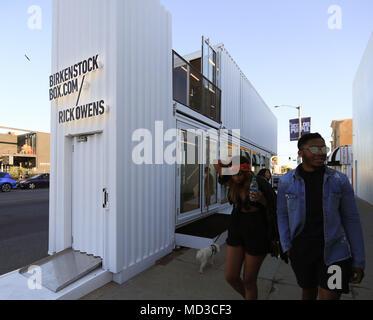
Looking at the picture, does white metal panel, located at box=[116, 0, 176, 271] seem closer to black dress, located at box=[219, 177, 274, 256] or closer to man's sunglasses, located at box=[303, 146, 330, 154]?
black dress, located at box=[219, 177, 274, 256]

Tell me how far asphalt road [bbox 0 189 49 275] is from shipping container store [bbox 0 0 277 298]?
30.9 inches

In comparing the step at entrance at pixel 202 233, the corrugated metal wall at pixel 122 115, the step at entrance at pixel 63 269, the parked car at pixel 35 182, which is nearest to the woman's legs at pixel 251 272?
the step at entrance at pixel 202 233

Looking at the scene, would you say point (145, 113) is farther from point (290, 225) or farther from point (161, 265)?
point (290, 225)

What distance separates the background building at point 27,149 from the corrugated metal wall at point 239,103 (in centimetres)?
3519

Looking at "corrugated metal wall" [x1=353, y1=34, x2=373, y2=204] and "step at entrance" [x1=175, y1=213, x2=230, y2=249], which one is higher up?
"corrugated metal wall" [x1=353, y1=34, x2=373, y2=204]

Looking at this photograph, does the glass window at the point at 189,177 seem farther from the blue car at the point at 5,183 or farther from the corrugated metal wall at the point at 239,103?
the blue car at the point at 5,183

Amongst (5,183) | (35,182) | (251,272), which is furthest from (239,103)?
(35,182)

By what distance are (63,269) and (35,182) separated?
2144cm

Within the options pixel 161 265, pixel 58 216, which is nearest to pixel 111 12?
pixel 58 216

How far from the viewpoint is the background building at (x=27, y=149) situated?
37.7 m

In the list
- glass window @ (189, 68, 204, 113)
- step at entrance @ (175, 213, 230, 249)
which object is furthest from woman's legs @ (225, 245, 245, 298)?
glass window @ (189, 68, 204, 113)

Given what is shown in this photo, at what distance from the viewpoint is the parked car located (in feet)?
68.2

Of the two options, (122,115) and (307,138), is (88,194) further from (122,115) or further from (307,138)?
(307,138)
